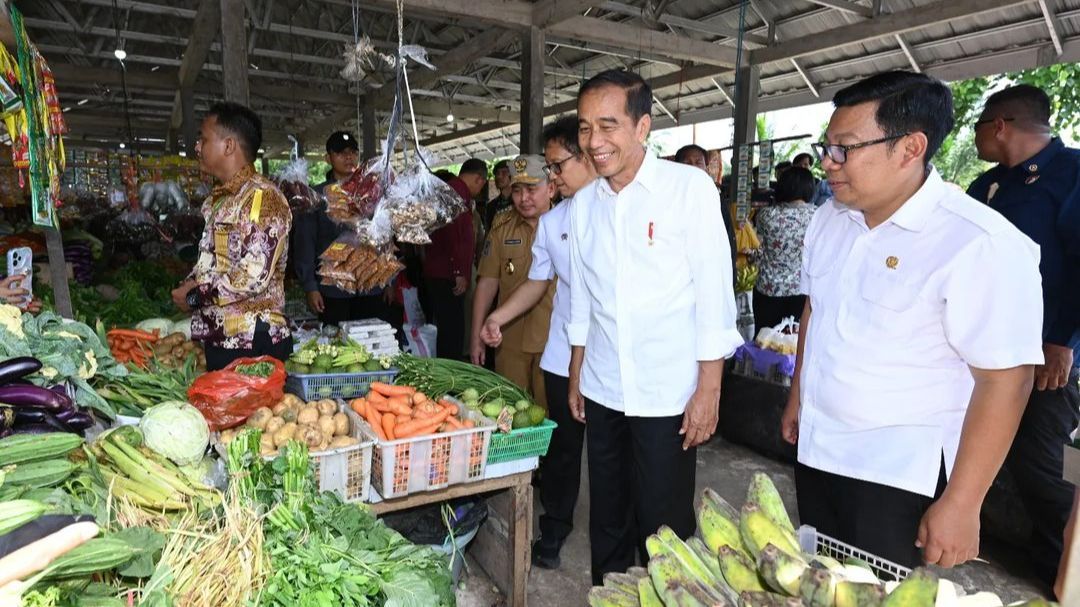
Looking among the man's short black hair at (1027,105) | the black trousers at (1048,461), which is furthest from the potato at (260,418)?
the man's short black hair at (1027,105)

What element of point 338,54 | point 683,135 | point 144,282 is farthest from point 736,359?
point 683,135

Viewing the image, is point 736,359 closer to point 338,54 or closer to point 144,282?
point 144,282

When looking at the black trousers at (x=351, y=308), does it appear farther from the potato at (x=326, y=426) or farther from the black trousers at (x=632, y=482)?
the black trousers at (x=632, y=482)

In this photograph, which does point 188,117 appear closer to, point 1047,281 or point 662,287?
point 662,287

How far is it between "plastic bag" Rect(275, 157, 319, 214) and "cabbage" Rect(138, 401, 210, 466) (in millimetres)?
2388

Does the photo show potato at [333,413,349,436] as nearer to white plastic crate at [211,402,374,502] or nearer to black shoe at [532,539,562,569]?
white plastic crate at [211,402,374,502]

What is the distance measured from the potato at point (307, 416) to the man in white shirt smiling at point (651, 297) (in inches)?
42.0

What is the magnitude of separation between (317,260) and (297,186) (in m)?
0.58

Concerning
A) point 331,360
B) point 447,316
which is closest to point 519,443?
point 331,360

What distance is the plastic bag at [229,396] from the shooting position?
236 cm

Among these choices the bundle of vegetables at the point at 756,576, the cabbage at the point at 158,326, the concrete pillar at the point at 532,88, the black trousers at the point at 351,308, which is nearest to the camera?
the bundle of vegetables at the point at 756,576

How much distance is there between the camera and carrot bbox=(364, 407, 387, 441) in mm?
2400

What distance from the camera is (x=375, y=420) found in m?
2.49

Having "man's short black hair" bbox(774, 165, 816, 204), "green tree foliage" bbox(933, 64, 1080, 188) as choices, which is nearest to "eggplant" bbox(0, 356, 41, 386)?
"man's short black hair" bbox(774, 165, 816, 204)
